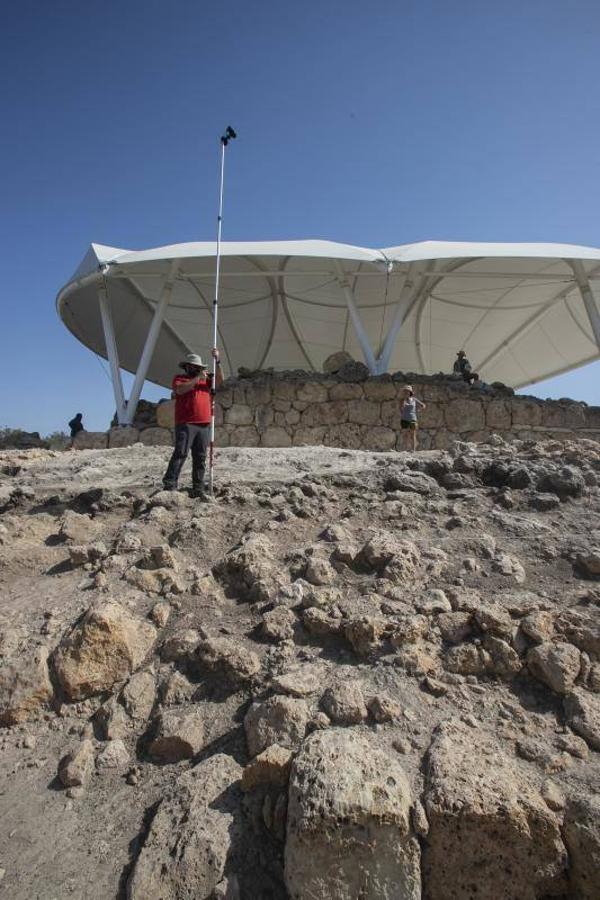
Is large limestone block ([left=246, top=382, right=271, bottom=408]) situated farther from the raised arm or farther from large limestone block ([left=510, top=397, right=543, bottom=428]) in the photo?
the raised arm

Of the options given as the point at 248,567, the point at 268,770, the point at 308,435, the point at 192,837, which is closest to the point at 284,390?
the point at 308,435

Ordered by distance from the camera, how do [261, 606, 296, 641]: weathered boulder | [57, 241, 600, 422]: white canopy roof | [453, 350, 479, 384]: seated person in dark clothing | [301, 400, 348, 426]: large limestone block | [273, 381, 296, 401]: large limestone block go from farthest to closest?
[57, 241, 600, 422]: white canopy roof, [453, 350, 479, 384]: seated person in dark clothing, [273, 381, 296, 401]: large limestone block, [301, 400, 348, 426]: large limestone block, [261, 606, 296, 641]: weathered boulder

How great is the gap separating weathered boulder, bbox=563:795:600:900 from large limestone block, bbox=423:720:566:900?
3cm

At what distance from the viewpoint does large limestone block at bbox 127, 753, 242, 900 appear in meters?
1.53

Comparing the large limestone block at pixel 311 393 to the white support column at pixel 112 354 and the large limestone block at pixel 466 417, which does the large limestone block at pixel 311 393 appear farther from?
the white support column at pixel 112 354

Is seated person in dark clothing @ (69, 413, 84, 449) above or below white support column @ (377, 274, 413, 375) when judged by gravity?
below

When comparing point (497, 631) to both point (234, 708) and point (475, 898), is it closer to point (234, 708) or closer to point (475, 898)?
point (475, 898)

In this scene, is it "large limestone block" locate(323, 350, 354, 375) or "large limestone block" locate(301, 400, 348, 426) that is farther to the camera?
"large limestone block" locate(323, 350, 354, 375)

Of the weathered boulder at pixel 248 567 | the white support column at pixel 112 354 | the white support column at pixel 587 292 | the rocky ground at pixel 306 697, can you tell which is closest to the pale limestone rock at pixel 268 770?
the rocky ground at pixel 306 697

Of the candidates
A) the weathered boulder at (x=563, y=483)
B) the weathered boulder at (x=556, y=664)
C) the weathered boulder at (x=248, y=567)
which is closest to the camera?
the weathered boulder at (x=556, y=664)

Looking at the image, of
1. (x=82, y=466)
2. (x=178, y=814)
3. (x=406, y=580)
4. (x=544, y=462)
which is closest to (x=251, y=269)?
(x=82, y=466)

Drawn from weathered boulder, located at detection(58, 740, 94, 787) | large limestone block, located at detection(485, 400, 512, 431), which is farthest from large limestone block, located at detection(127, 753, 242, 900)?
large limestone block, located at detection(485, 400, 512, 431)

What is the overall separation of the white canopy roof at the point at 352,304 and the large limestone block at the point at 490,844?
450 inches

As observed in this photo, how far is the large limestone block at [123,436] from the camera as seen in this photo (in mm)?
11859
